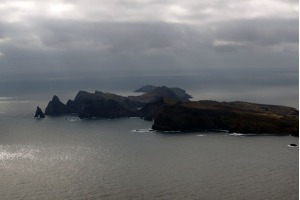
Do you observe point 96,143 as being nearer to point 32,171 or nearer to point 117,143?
point 117,143

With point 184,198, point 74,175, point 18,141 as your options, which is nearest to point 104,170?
point 74,175

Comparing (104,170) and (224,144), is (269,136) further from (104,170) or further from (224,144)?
(104,170)

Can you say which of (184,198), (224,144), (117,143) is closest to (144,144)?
(117,143)

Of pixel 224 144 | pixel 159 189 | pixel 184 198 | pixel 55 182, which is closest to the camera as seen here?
pixel 184 198

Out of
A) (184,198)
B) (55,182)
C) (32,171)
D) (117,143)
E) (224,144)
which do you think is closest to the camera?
(184,198)

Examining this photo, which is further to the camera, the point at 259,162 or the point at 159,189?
the point at 259,162

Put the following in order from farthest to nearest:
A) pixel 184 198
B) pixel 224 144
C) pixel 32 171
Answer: pixel 224 144
pixel 32 171
pixel 184 198
